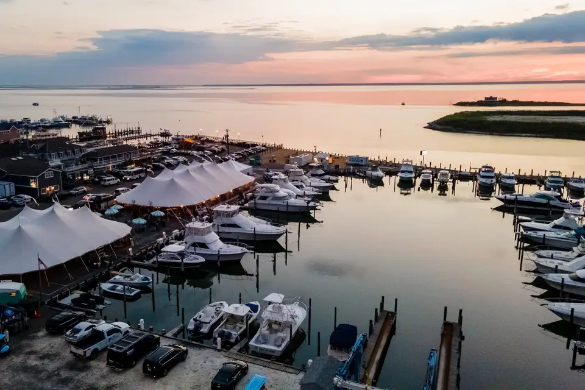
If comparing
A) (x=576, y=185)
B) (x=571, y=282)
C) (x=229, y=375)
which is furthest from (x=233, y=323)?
(x=576, y=185)

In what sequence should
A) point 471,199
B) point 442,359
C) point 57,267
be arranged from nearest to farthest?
point 442,359 → point 57,267 → point 471,199

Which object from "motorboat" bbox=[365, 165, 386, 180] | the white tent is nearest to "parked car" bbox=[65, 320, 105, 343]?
the white tent

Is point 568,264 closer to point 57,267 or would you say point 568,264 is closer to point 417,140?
point 57,267

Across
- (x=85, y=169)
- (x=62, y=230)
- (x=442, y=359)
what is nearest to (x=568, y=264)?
(x=442, y=359)

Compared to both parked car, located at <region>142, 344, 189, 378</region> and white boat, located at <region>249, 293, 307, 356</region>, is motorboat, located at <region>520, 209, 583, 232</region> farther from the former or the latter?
parked car, located at <region>142, 344, 189, 378</region>

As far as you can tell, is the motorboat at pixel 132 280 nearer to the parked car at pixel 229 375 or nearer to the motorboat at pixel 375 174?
the parked car at pixel 229 375

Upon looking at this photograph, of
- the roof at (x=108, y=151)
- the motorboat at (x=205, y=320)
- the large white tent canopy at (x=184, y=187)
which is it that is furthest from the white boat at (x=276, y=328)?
the roof at (x=108, y=151)

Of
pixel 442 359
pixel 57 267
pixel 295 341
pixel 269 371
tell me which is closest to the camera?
pixel 269 371
